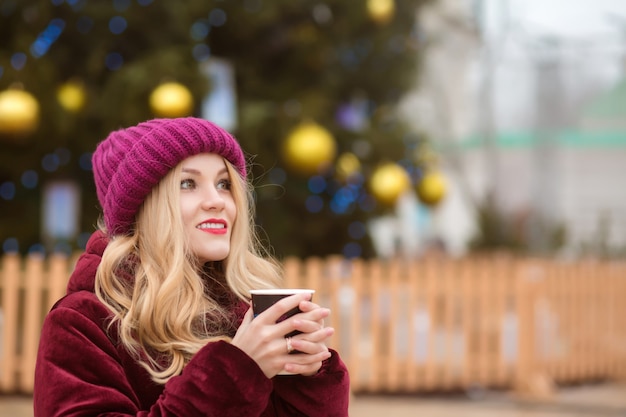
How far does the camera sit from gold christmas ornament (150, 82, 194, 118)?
7.01m

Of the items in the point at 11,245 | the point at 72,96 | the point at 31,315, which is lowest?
the point at 31,315

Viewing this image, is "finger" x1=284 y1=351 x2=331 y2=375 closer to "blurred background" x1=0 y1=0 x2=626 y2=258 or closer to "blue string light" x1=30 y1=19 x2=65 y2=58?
"blurred background" x1=0 y1=0 x2=626 y2=258

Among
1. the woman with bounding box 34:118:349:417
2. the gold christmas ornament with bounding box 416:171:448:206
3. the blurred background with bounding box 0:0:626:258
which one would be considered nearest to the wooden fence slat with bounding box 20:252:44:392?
the blurred background with bounding box 0:0:626:258

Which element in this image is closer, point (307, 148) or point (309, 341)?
point (309, 341)

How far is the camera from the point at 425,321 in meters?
7.85

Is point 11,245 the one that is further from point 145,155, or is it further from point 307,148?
point 145,155

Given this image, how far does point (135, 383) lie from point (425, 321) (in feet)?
20.1

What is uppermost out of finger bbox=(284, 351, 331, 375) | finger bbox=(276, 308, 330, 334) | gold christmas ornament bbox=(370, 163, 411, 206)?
gold christmas ornament bbox=(370, 163, 411, 206)

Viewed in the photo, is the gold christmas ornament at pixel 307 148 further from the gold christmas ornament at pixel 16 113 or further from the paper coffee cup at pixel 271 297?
the paper coffee cup at pixel 271 297

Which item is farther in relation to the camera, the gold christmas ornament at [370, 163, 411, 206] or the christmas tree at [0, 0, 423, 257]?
the gold christmas ornament at [370, 163, 411, 206]

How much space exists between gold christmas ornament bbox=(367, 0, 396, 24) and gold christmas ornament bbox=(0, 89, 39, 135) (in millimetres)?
3562

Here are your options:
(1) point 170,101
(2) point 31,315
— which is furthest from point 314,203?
(2) point 31,315

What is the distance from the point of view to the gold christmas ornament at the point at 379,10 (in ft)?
28.4

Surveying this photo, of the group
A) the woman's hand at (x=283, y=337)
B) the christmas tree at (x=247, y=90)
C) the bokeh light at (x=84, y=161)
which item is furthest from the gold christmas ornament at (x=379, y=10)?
the woman's hand at (x=283, y=337)
